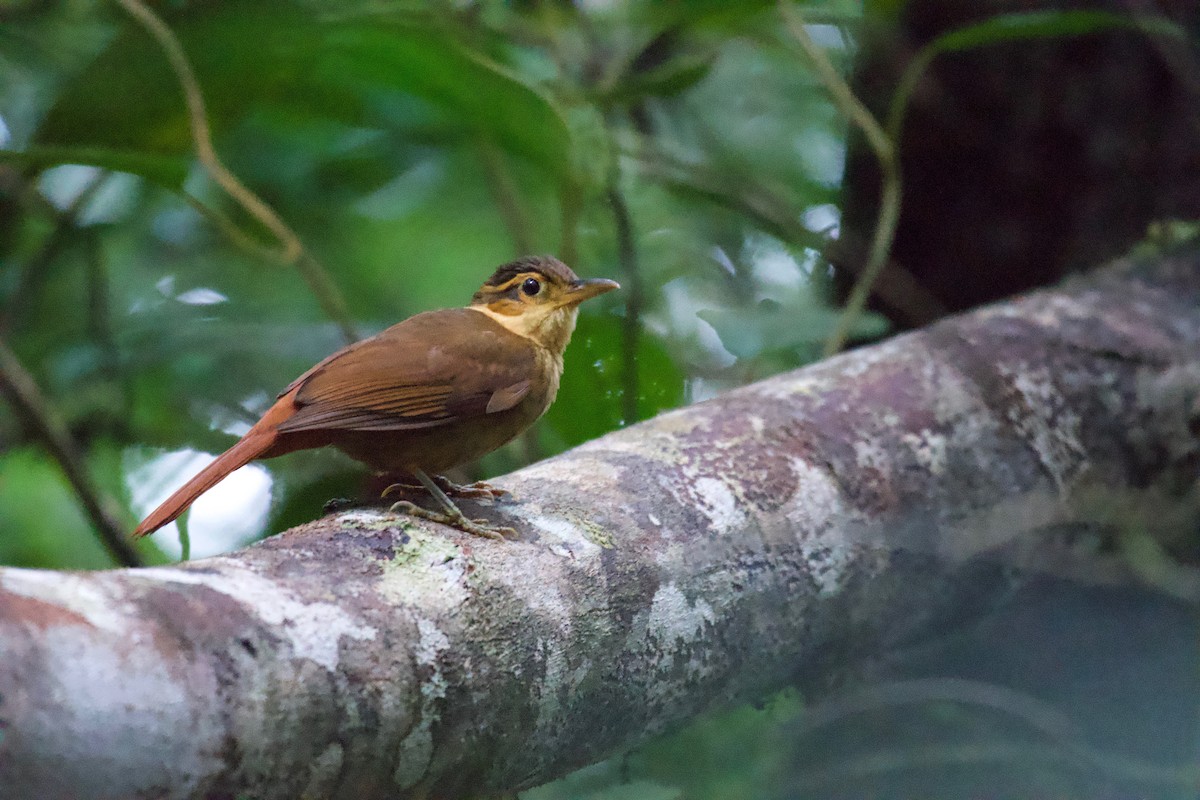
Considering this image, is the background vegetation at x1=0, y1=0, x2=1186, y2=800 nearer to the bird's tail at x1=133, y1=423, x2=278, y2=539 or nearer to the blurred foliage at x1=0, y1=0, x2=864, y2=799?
the blurred foliage at x1=0, y1=0, x2=864, y2=799

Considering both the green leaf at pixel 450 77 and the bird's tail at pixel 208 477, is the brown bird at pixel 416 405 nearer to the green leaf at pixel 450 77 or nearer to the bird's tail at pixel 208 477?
the bird's tail at pixel 208 477

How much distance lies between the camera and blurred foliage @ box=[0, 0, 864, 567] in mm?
2133

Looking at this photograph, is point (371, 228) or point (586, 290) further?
point (371, 228)

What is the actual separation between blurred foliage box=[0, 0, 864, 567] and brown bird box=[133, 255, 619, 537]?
9.4 inches

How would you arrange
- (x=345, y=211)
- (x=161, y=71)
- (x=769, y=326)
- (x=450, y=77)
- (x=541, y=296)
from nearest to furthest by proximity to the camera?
(x=541, y=296)
(x=450, y=77)
(x=161, y=71)
(x=769, y=326)
(x=345, y=211)

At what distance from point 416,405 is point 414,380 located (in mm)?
38

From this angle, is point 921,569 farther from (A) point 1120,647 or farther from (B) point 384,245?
(B) point 384,245

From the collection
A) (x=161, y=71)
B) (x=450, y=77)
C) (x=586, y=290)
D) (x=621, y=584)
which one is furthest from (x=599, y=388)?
(x=161, y=71)

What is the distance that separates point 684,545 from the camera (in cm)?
150

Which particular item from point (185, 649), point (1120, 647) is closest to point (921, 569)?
point (1120, 647)

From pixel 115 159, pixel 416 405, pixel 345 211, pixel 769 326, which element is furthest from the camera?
pixel 345 211

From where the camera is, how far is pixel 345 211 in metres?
3.17

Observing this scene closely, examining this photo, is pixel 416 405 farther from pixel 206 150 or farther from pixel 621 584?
pixel 206 150

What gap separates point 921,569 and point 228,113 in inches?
72.6
